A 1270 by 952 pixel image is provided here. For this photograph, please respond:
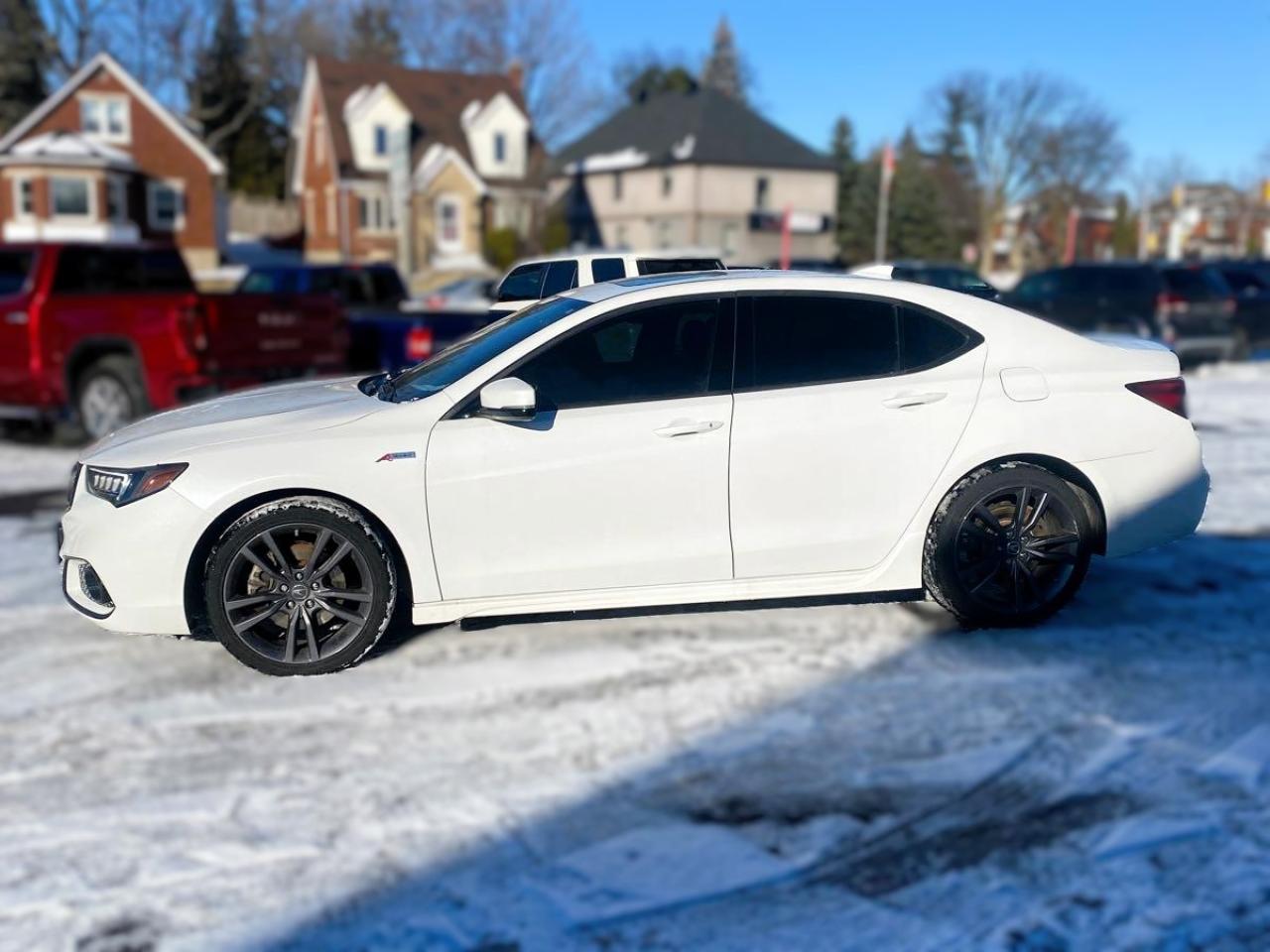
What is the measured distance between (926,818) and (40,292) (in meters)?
9.29

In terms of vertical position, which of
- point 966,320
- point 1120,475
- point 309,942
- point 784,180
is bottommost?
point 309,942

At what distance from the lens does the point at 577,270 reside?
202 inches

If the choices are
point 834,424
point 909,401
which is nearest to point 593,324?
point 834,424

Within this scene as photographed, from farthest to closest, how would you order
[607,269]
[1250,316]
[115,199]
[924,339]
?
[115,199] → [1250,316] → [607,269] → [924,339]

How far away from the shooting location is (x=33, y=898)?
10.1 feet

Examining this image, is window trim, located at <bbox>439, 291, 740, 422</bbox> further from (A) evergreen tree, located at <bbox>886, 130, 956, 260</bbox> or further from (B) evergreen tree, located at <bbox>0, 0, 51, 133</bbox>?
(B) evergreen tree, located at <bbox>0, 0, 51, 133</bbox>

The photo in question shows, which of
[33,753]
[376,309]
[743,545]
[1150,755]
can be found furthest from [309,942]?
[376,309]

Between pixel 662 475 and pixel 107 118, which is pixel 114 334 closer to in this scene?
pixel 662 475

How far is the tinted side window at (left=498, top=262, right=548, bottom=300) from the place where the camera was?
5160 mm

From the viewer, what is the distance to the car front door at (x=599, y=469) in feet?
14.4

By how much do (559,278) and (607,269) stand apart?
0.88 ft

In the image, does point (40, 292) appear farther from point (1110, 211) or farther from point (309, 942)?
point (1110, 211)

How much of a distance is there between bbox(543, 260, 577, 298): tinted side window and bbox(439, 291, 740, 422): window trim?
2.14 ft

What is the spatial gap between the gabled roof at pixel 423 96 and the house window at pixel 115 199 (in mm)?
8854
